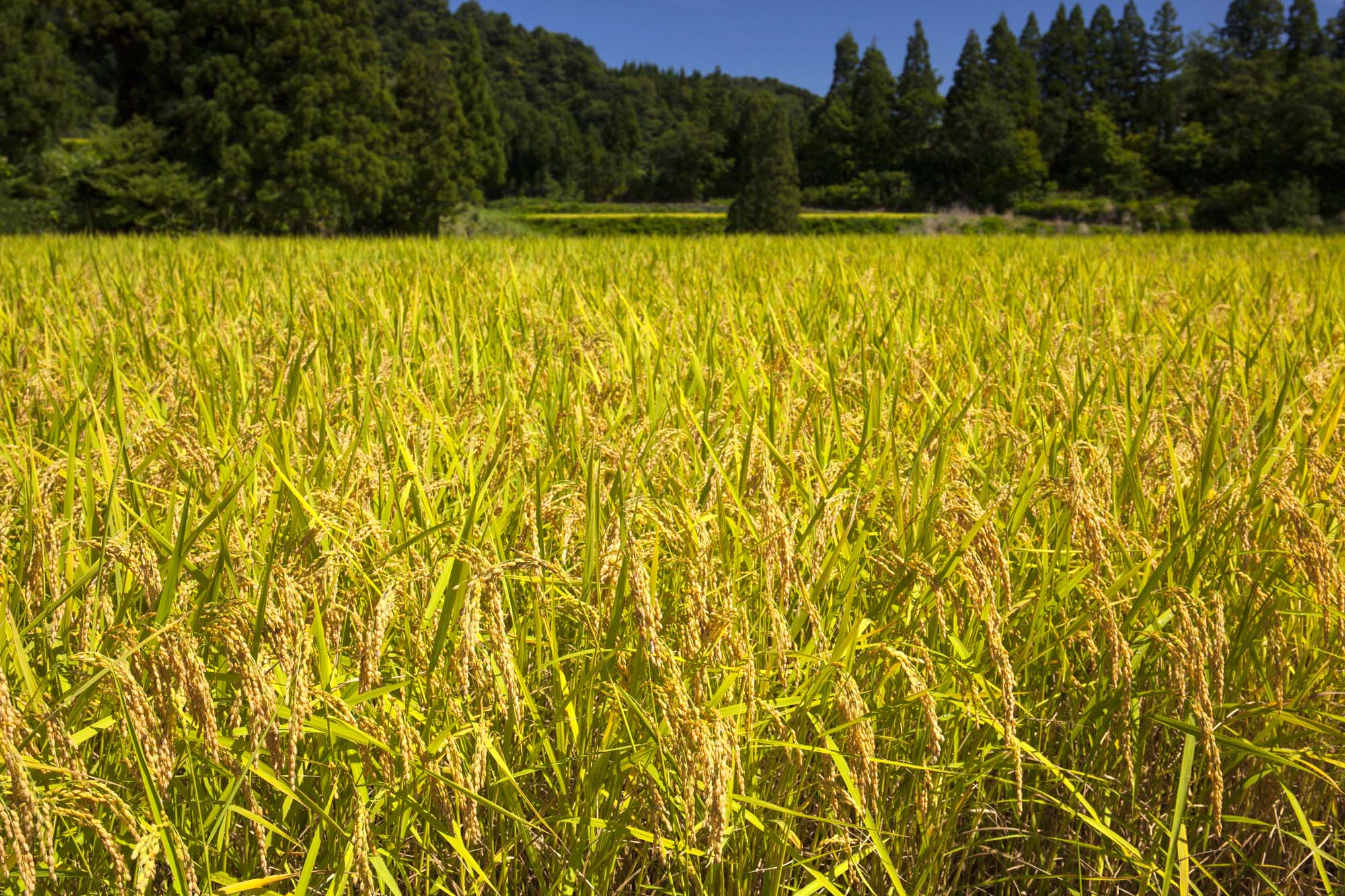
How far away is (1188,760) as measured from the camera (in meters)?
0.97

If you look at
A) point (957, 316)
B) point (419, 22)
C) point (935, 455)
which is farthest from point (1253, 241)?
point (419, 22)

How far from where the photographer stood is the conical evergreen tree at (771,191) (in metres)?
24.9

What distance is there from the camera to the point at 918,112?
54.0 meters

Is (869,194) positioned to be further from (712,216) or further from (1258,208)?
(1258,208)

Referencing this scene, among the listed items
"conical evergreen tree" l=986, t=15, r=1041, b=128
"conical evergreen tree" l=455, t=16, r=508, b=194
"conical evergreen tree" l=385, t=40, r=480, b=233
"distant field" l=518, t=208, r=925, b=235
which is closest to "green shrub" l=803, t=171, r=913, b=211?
"conical evergreen tree" l=986, t=15, r=1041, b=128

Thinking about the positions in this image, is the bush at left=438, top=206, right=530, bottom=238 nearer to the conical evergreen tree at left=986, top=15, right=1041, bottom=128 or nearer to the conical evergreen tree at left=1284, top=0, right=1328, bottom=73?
the conical evergreen tree at left=986, top=15, right=1041, bottom=128

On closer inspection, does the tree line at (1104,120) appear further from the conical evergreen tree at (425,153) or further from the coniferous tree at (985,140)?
the conical evergreen tree at (425,153)

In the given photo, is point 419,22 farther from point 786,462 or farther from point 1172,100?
point 786,462

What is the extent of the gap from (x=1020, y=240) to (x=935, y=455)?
27.7ft

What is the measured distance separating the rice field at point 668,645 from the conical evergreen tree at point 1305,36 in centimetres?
5839

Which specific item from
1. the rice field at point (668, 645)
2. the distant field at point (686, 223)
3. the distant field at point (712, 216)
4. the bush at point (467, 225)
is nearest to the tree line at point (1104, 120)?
the distant field at point (712, 216)

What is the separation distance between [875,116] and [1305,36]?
2274 centimetres

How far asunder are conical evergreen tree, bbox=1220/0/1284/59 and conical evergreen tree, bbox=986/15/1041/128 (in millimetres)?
11378

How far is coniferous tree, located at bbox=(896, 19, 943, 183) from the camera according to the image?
53594 millimetres
